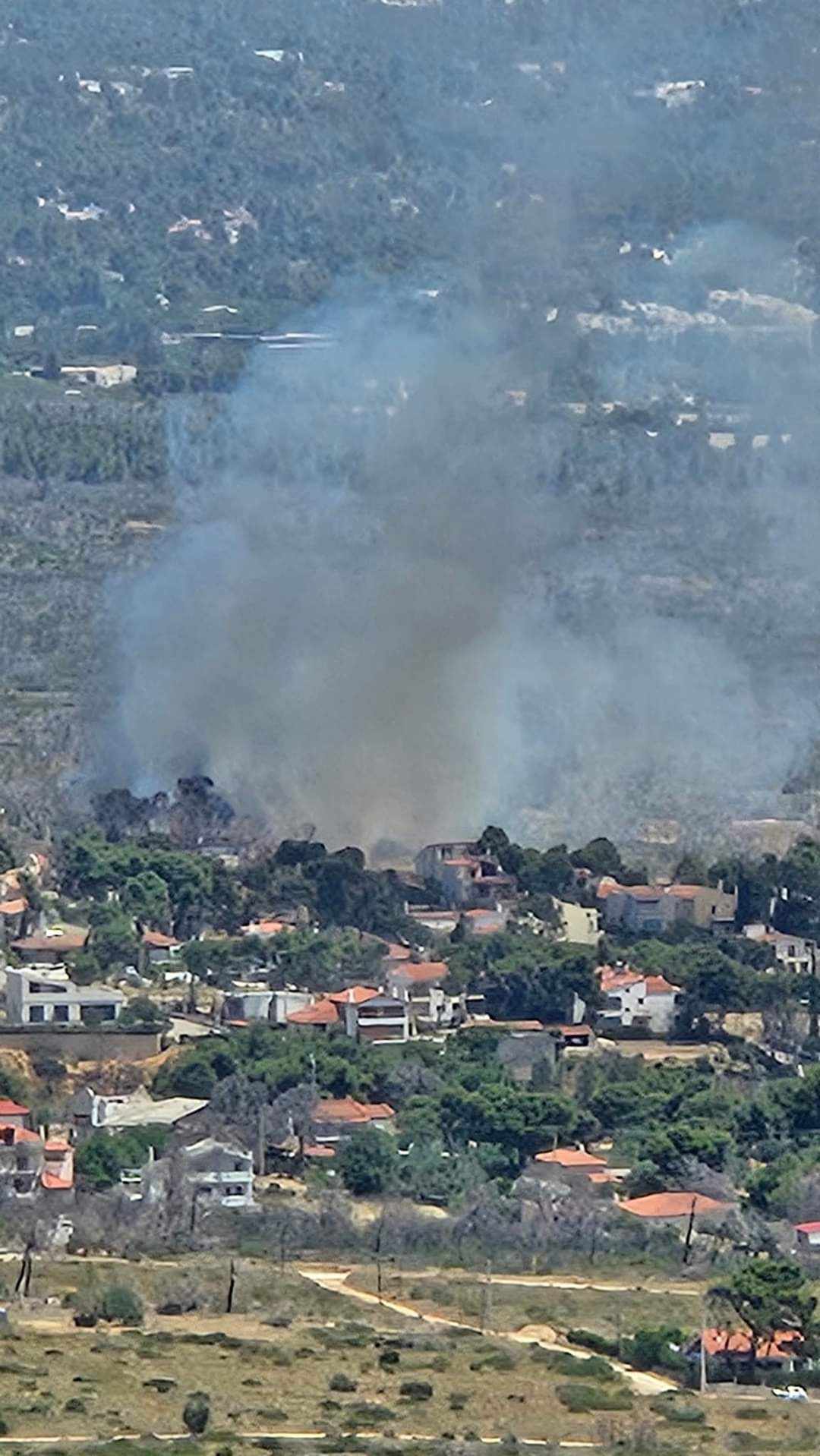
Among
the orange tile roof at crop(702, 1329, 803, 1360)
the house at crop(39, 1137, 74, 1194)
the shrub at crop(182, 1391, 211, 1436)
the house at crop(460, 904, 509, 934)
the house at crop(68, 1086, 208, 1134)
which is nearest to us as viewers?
the shrub at crop(182, 1391, 211, 1436)

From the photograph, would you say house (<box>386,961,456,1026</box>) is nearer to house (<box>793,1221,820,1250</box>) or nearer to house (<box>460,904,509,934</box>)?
house (<box>460,904,509,934</box>)

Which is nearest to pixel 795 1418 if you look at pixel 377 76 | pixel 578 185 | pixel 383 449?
pixel 383 449

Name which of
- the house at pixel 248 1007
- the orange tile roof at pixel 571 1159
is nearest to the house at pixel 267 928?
the house at pixel 248 1007

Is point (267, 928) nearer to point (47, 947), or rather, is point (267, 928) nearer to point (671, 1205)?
point (47, 947)

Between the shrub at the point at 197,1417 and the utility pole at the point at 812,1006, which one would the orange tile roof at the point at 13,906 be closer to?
the utility pole at the point at 812,1006

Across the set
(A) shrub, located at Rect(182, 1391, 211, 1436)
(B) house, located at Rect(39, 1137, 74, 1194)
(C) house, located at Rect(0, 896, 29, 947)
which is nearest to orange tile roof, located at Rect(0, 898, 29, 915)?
(C) house, located at Rect(0, 896, 29, 947)

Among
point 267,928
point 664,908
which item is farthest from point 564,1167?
point 664,908
